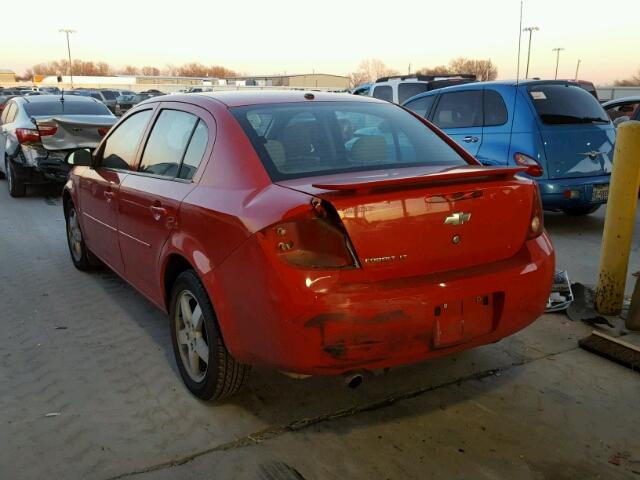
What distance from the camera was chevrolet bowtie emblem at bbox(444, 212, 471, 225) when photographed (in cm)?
268

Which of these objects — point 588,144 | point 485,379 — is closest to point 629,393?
point 485,379

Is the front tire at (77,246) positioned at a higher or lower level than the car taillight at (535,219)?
lower

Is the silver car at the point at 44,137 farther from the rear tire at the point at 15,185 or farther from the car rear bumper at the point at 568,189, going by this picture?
the car rear bumper at the point at 568,189

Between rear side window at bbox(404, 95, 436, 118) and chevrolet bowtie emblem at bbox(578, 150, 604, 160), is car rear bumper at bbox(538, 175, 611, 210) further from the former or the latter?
rear side window at bbox(404, 95, 436, 118)

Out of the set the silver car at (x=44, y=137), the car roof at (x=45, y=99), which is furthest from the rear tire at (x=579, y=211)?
the car roof at (x=45, y=99)

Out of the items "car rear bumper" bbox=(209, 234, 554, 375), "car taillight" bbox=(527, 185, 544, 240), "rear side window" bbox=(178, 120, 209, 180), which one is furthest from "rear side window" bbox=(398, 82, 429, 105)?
"car rear bumper" bbox=(209, 234, 554, 375)

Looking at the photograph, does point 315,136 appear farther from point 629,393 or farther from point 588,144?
point 588,144

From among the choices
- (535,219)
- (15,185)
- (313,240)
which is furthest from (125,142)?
(15,185)

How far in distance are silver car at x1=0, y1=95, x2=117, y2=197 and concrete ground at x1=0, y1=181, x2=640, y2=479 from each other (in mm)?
6003

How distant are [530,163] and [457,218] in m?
4.54

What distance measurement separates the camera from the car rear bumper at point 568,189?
677 centimetres

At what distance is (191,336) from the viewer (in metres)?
3.33

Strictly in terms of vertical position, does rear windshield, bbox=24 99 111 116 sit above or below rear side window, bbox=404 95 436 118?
below

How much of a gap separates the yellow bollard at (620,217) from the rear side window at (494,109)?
3015 mm
